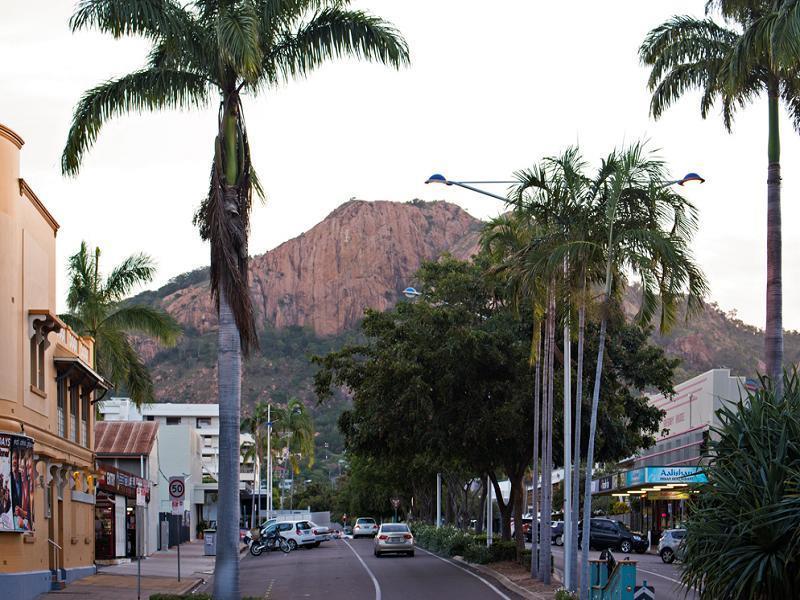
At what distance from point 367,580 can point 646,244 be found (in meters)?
15.4

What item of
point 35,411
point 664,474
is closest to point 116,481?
point 35,411

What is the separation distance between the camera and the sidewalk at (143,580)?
1072 inches

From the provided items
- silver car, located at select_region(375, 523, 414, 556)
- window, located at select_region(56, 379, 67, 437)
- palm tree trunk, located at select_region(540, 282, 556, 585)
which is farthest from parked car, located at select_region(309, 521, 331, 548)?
palm tree trunk, located at select_region(540, 282, 556, 585)

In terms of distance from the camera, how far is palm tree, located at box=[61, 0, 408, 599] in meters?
19.5

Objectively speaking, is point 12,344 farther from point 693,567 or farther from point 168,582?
point 693,567

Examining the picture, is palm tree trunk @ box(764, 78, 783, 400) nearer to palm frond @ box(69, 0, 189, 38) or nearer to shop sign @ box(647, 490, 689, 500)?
palm frond @ box(69, 0, 189, 38)

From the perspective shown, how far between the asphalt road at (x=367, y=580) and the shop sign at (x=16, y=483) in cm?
598

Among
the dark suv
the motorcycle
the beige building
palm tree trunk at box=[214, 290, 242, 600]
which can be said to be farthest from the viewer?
the motorcycle

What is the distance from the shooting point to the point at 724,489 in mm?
14617

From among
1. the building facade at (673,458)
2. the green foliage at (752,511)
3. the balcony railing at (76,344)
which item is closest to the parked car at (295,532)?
the building facade at (673,458)

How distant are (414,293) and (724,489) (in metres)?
19.5

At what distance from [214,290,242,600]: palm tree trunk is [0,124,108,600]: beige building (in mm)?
6050

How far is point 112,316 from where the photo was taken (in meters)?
36.7

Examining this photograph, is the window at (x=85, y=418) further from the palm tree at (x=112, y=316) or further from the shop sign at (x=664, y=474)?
the shop sign at (x=664, y=474)
